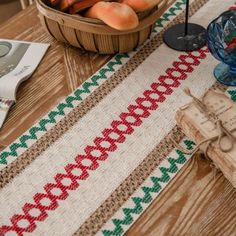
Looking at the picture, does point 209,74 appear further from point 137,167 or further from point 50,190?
point 50,190

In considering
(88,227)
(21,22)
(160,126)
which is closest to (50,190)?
(88,227)

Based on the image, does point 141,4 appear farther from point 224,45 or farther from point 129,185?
point 129,185

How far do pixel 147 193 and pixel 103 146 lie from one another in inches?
4.7

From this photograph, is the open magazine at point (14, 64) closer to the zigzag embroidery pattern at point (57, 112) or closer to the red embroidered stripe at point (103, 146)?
the zigzag embroidery pattern at point (57, 112)

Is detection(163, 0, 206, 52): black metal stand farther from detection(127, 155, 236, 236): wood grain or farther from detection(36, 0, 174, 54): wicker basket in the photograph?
detection(127, 155, 236, 236): wood grain

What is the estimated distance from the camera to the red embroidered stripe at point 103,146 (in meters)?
0.65

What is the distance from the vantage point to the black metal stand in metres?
0.92

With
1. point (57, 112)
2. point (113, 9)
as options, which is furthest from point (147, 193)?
point (113, 9)

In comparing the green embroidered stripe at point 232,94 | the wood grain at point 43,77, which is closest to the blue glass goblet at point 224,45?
the green embroidered stripe at point 232,94

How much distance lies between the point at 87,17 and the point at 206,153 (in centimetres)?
36

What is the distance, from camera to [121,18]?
31.5 inches

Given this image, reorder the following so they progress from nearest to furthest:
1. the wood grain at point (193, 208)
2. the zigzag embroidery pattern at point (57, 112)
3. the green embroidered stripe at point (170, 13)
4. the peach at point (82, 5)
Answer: the wood grain at point (193, 208) < the zigzag embroidery pattern at point (57, 112) < the peach at point (82, 5) < the green embroidered stripe at point (170, 13)

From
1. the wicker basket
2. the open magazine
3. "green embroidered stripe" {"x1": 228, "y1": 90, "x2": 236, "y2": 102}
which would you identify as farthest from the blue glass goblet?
the open magazine

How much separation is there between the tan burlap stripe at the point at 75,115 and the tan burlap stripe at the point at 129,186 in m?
0.15
